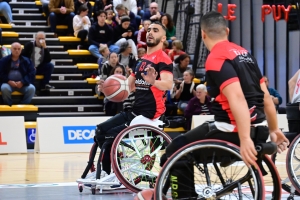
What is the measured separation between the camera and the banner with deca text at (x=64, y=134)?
44.2 ft

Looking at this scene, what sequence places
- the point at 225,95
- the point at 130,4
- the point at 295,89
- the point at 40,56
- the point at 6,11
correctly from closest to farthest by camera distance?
the point at 225,95, the point at 295,89, the point at 40,56, the point at 6,11, the point at 130,4

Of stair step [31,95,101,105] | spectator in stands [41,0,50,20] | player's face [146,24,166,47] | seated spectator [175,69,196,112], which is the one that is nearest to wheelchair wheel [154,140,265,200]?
player's face [146,24,166,47]

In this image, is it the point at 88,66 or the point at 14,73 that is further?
the point at 88,66

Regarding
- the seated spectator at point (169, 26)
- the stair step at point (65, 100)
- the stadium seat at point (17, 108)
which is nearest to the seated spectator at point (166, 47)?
the seated spectator at point (169, 26)

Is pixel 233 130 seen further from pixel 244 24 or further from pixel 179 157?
pixel 244 24

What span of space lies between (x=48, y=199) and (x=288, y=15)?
1146cm

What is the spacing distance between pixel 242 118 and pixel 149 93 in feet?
9.81

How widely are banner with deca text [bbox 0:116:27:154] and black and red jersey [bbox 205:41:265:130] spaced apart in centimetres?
921

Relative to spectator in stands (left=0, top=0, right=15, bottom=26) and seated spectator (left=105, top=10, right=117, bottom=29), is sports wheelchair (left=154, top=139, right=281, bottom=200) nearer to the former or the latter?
seated spectator (left=105, top=10, right=117, bottom=29)

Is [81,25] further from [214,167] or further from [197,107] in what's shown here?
[214,167]

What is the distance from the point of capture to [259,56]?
17859mm

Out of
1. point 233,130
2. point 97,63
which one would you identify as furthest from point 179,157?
point 97,63

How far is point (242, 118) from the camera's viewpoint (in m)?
4.38

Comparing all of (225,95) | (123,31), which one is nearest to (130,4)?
(123,31)
